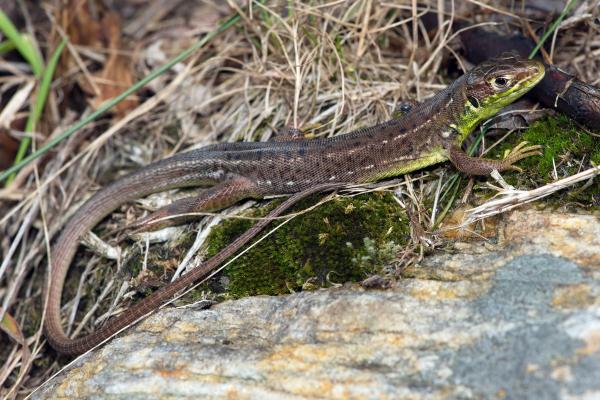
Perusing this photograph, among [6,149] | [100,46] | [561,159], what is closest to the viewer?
[561,159]

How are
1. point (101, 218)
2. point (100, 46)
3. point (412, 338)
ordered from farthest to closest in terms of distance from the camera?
point (100, 46) → point (101, 218) → point (412, 338)

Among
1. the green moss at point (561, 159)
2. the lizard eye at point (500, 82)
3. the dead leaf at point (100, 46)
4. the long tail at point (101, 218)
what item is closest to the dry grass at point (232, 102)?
the dead leaf at point (100, 46)

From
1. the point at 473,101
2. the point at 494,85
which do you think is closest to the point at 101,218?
the point at 473,101

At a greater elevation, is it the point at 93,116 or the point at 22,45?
the point at 22,45

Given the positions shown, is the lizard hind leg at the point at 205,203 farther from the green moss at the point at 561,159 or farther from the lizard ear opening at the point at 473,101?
the green moss at the point at 561,159

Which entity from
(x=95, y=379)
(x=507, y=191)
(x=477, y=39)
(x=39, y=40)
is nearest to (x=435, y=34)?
(x=477, y=39)

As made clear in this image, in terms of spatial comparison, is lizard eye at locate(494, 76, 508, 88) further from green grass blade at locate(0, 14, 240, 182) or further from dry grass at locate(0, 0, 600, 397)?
green grass blade at locate(0, 14, 240, 182)

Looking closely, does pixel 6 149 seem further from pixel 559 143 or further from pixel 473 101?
pixel 559 143

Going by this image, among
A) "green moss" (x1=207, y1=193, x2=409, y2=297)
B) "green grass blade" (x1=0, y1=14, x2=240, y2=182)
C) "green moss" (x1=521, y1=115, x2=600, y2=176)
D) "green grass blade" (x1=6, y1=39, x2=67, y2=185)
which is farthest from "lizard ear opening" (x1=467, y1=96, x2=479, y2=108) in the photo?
"green grass blade" (x1=6, y1=39, x2=67, y2=185)
